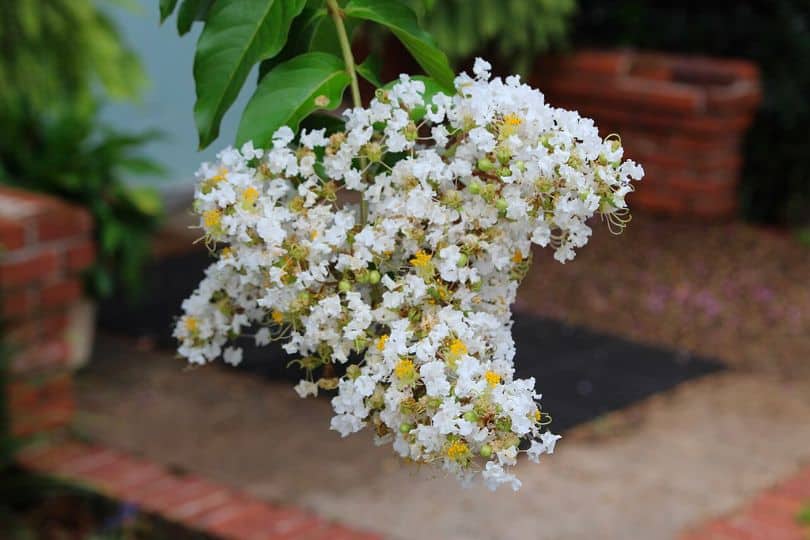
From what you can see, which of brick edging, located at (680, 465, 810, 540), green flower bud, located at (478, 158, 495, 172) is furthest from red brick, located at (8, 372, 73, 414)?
green flower bud, located at (478, 158, 495, 172)

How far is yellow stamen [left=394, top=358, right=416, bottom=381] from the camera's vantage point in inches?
29.5

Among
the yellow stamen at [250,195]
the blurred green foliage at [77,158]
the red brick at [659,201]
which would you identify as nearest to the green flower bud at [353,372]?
the yellow stamen at [250,195]

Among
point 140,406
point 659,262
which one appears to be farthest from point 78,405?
point 659,262

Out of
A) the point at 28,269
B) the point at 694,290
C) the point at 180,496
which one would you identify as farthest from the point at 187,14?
the point at 694,290

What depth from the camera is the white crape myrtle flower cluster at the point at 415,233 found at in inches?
29.9

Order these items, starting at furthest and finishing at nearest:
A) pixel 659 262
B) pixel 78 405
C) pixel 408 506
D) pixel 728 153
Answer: pixel 728 153, pixel 659 262, pixel 78 405, pixel 408 506

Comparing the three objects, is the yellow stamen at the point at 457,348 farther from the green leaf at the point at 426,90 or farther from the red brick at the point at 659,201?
the red brick at the point at 659,201

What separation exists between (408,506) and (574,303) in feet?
6.15

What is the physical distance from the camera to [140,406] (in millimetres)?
3639

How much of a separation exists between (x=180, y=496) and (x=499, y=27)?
289 cm

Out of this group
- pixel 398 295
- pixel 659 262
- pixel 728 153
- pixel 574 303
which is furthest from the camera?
pixel 728 153

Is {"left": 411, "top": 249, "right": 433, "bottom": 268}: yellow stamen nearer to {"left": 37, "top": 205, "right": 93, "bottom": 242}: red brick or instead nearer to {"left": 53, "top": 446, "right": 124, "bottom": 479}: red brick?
{"left": 53, "top": 446, "right": 124, "bottom": 479}: red brick

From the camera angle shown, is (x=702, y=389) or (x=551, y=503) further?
(x=702, y=389)

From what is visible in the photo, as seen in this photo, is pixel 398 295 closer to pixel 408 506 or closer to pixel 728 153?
pixel 408 506
